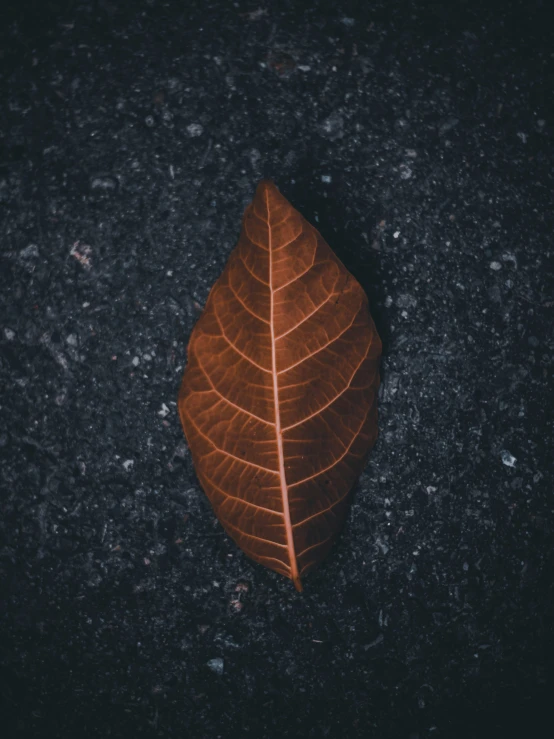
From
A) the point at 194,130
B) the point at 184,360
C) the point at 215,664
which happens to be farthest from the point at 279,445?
the point at 194,130

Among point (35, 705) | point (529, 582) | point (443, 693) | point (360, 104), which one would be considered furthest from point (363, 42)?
point (35, 705)

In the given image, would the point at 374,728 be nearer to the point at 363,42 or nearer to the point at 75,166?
the point at 75,166

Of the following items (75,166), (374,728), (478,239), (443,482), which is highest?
(75,166)

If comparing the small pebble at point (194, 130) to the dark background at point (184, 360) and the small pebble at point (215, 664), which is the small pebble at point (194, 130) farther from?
the small pebble at point (215, 664)

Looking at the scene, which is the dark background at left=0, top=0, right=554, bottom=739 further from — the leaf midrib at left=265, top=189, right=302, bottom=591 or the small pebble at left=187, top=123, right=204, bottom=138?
the leaf midrib at left=265, top=189, right=302, bottom=591

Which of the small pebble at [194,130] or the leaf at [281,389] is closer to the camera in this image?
the leaf at [281,389]

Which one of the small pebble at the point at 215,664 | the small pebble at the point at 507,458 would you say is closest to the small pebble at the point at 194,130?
the small pebble at the point at 507,458
